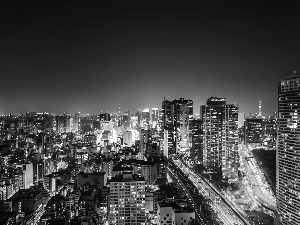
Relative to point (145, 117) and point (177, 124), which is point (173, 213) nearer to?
point (177, 124)

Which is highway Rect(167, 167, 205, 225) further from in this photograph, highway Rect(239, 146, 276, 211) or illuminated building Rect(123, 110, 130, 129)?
illuminated building Rect(123, 110, 130, 129)

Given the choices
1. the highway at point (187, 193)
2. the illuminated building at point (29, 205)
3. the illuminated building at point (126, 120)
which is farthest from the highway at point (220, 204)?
the illuminated building at point (126, 120)

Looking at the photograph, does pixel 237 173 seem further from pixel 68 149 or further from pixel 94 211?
pixel 68 149

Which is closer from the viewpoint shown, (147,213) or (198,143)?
(147,213)

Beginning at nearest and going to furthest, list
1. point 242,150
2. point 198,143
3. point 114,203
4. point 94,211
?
point 114,203 < point 94,211 < point 198,143 < point 242,150

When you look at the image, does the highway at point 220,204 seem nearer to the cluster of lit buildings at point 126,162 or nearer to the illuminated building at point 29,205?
the cluster of lit buildings at point 126,162

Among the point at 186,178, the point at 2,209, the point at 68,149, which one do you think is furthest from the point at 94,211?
the point at 68,149

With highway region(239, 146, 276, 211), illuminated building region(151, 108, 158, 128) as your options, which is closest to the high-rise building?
highway region(239, 146, 276, 211)
